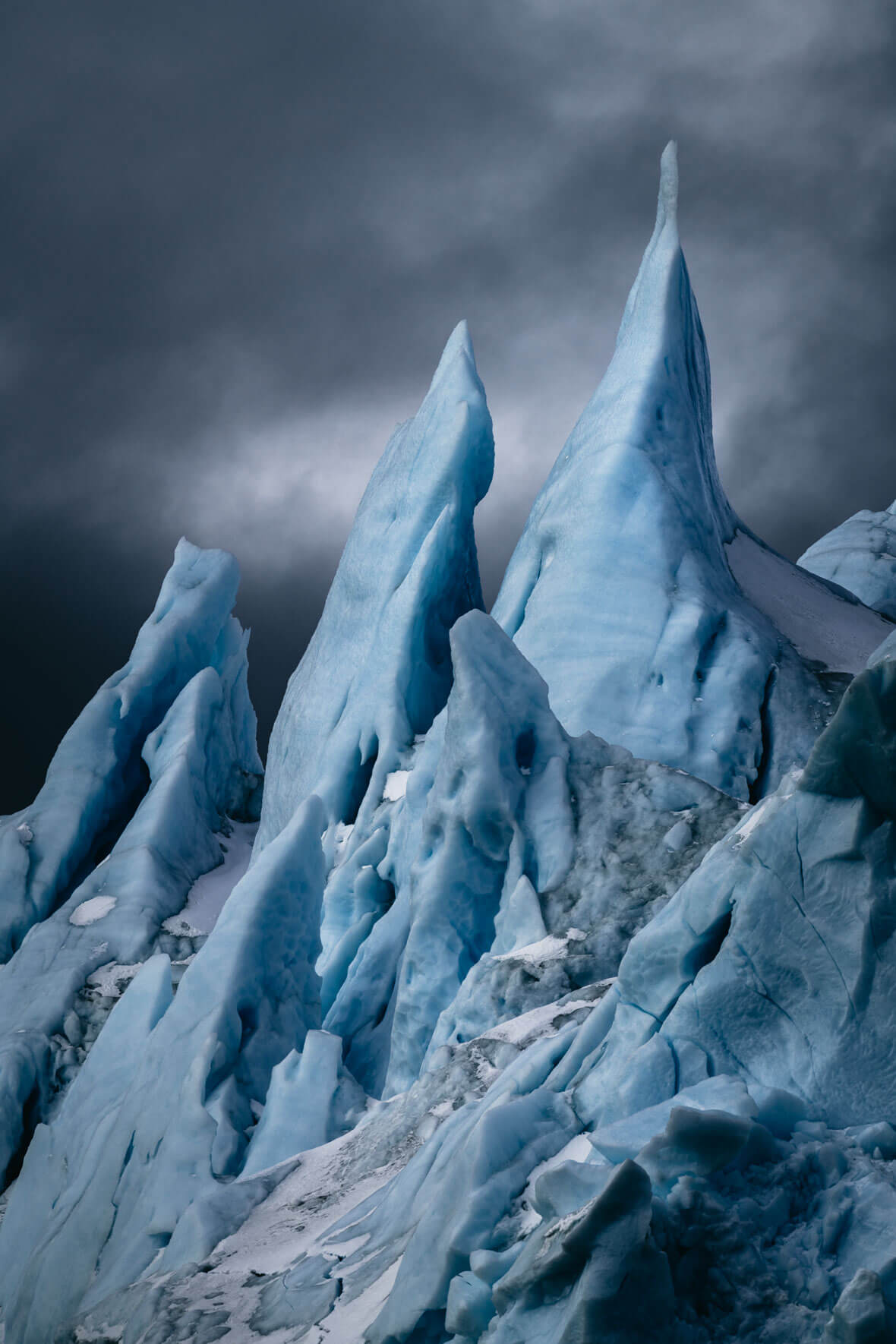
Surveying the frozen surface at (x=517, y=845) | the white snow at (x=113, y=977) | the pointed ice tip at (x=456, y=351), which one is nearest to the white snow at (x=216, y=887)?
the white snow at (x=113, y=977)

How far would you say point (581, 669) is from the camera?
12.7m

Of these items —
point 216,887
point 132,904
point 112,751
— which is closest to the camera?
point 132,904

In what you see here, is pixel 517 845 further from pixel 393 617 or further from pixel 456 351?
pixel 456 351

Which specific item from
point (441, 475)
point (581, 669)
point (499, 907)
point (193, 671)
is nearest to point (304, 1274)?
point (499, 907)

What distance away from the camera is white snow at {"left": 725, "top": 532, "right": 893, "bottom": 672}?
47.0ft

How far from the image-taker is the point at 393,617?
15.5 m

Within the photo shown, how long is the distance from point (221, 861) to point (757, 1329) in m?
15.0

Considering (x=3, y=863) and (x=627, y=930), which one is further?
(x=3, y=863)

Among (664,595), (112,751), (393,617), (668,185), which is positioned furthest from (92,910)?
(668,185)

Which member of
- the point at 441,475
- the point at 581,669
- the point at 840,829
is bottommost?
the point at 840,829

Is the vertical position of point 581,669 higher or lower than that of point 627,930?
higher

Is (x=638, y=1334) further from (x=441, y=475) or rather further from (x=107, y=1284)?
(x=441, y=475)

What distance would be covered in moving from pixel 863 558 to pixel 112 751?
565 inches

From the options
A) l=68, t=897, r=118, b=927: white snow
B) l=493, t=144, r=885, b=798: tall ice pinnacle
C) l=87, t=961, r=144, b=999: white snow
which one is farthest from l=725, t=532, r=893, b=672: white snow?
l=68, t=897, r=118, b=927: white snow
